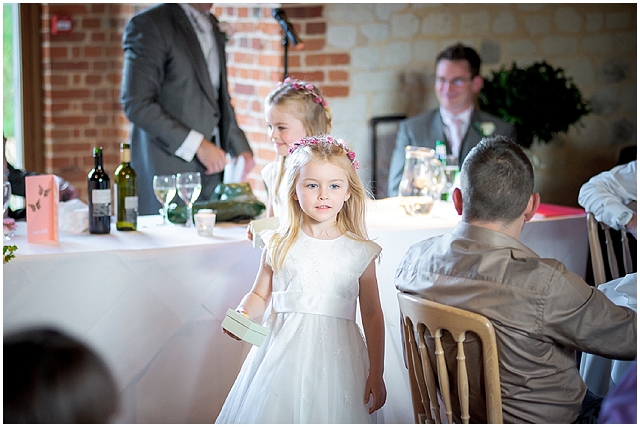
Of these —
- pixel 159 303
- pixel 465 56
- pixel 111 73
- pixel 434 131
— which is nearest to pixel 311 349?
pixel 159 303

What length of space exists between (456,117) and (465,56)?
33 cm

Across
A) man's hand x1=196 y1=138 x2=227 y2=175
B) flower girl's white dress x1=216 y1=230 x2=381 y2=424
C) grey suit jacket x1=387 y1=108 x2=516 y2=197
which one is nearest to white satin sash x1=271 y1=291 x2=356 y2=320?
flower girl's white dress x1=216 y1=230 x2=381 y2=424

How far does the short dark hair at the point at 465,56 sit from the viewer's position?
4.00 metres

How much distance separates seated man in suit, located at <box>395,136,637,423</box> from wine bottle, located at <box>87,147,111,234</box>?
1107 millimetres

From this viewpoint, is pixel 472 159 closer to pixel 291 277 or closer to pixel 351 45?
pixel 291 277

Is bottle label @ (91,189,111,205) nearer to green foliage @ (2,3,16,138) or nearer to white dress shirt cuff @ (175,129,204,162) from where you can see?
white dress shirt cuff @ (175,129,204,162)

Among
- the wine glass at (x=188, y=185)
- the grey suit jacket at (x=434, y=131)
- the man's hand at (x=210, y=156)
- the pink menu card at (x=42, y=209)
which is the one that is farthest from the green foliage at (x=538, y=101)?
the pink menu card at (x=42, y=209)

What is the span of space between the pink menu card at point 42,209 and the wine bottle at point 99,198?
113 millimetres

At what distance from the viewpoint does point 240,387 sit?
196 centimetres

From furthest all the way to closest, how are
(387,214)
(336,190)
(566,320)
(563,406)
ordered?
1. (387,214)
2. (336,190)
3. (563,406)
4. (566,320)

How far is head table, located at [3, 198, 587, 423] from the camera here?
2072 mm

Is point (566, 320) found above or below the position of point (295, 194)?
below

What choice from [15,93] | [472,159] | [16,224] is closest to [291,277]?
[472,159]

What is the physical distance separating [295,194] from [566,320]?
824 mm
